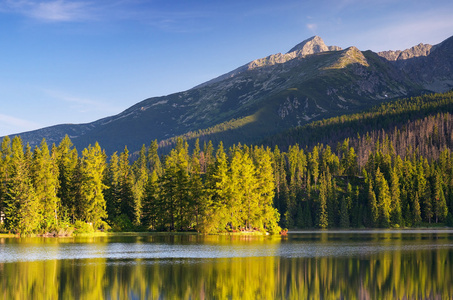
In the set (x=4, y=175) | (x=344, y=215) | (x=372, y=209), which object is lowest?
(x=344, y=215)

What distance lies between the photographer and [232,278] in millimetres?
40375

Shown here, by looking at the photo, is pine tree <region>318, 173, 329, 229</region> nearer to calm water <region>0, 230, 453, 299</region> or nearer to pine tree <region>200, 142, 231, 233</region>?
pine tree <region>200, 142, 231, 233</region>

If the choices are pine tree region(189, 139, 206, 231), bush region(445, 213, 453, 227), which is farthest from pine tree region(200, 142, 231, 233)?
bush region(445, 213, 453, 227)

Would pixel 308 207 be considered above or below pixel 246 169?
below

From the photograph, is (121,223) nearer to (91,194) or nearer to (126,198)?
(126,198)

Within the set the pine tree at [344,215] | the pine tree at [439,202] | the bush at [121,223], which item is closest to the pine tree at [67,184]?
the bush at [121,223]

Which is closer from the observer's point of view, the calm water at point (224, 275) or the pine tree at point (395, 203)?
the calm water at point (224, 275)

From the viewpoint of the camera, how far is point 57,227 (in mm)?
101562

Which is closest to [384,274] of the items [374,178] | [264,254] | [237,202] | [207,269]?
[207,269]

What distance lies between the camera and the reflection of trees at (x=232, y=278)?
110 feet

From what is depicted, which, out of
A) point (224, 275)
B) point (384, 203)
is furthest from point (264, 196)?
point (224, 275)

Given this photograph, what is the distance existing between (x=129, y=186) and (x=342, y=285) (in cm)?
9197

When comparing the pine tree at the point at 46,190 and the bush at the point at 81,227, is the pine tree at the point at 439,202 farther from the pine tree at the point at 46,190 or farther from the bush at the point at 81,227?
the pine tree at the point at 46,190

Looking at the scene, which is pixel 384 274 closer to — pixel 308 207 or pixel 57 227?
pixel 57 227
